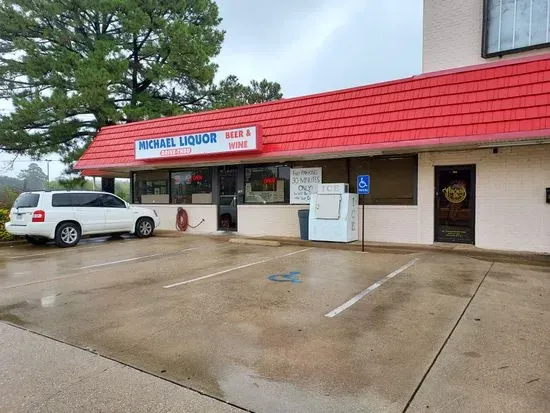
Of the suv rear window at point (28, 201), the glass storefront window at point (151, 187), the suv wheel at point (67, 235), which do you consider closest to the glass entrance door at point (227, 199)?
the glass storefront window at point (151, 187)

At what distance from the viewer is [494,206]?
9.79 metres

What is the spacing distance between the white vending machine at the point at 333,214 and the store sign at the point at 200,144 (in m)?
2.64

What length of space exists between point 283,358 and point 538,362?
236 cm

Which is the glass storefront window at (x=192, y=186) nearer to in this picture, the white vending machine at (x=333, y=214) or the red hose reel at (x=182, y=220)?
the red hose reel at (x=182, y=220)

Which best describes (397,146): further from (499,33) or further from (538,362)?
(538,362)

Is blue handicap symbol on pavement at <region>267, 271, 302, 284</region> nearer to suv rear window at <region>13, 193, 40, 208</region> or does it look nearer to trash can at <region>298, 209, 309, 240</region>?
trash can at <region>298, 209, 309, 240</region>

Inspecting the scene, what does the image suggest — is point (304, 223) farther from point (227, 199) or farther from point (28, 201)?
point (28, 201)

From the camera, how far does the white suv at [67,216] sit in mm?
11148

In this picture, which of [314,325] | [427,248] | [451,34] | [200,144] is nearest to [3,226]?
[200,144]

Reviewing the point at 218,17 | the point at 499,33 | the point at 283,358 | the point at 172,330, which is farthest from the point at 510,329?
the point at 218,17

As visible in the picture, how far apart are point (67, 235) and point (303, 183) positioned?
7.45m

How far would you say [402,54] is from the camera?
81.9 ft

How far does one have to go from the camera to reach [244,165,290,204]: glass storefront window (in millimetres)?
13172

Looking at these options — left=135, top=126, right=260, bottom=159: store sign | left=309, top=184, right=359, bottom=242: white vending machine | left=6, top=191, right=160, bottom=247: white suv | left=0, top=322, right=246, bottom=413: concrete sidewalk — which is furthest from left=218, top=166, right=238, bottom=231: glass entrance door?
left=0, top=322, right=246, bottom=413: concrete sidewalk
